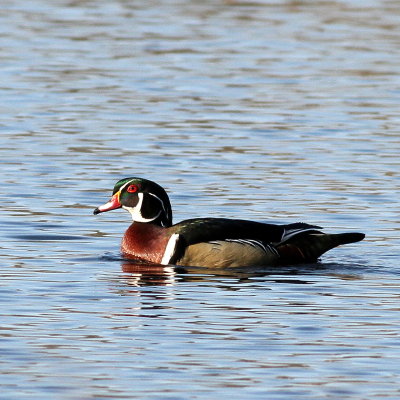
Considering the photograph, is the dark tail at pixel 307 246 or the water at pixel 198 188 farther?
the dark tail at pixel 307 246

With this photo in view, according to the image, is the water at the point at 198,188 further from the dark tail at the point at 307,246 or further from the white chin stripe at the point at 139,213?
the white chin stripe at the point at 139,213

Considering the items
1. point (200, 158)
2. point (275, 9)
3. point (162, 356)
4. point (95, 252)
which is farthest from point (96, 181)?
point (275, 9)

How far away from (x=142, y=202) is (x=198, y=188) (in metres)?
2.99

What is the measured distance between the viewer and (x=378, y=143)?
866 inches

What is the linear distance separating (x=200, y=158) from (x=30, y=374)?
1074 cm

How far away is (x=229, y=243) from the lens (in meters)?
14.8

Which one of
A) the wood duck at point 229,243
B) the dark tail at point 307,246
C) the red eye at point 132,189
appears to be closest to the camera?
the wood duck at point 229,243

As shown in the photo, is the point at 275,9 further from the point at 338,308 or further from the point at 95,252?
the point at 338,308

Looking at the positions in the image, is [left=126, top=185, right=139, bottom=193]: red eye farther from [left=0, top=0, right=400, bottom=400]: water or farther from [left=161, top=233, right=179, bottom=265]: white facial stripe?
[left=161, top=233, right=179, bottom=265]: white facial stripe

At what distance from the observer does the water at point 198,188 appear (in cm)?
1064

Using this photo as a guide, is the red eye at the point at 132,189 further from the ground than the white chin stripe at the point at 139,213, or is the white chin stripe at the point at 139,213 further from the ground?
the red eye at the point at 132,189

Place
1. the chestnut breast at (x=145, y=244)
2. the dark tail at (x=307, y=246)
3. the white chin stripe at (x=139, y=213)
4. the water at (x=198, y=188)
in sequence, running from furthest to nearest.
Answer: the white chin stripe at (x=139, y=213) → the chestnut breast at (x=145, y=244) → the dark tail at (x=307, y=246) → the water at (x=198, y=188)

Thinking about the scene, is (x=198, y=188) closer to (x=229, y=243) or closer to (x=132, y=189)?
(x=132, y=189)

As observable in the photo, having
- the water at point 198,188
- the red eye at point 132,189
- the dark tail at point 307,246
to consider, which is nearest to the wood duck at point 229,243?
the dark tail at point 307,246
